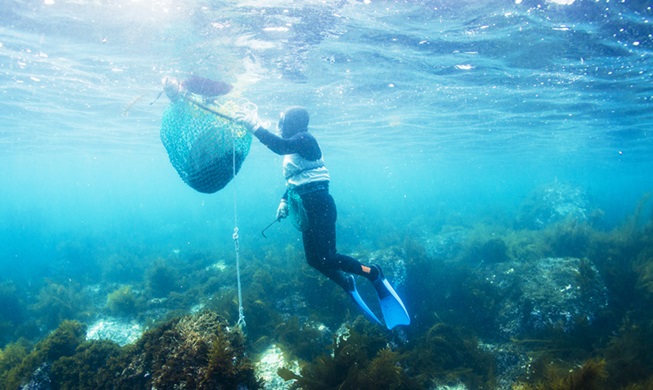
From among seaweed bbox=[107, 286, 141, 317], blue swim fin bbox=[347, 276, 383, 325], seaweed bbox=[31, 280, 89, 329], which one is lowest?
seaweed bbox=[31, 280, 89, 329]

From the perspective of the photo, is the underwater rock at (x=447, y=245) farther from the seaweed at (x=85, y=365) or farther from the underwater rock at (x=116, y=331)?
the seaweed at (x=85, y=365)

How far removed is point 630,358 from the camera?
5.60m

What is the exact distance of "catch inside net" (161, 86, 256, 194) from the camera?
14.9 ft

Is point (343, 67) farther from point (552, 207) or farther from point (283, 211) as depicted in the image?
point (552, 207)

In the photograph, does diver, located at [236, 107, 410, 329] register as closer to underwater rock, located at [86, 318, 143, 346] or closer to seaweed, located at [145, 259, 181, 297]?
underwater rock, located at [86, 318, 143, 346]

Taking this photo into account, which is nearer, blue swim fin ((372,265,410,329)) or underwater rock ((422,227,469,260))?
blue swim fin ((372,265,410,329))

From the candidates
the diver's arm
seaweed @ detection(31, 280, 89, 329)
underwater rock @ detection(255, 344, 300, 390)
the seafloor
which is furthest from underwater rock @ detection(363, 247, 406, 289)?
seaweed @ detection(31, 280, 89, 329)

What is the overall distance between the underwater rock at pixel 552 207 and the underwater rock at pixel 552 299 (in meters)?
16.1

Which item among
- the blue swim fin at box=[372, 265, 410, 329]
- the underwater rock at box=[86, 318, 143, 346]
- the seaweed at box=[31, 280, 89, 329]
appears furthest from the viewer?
the seaweed at box=[31, 280, 89, 329]

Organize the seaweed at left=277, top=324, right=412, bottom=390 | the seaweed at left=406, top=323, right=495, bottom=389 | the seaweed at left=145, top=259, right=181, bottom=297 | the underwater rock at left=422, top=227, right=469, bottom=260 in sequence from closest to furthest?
the seaweed at left=277, top=324, right=412, bottom=390 < the seaweed at left=406, top=323, right=495, bottom=389 < the seaweed at left=145, top=259, right=181, bottom=297 < the underwater rock at left=422, top=227, right=469, bottom=260

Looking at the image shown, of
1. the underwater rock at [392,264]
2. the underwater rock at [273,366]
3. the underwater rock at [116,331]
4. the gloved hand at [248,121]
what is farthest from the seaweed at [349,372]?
the underwater rock at [116,331]

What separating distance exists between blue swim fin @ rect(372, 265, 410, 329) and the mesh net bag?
360 centimetres

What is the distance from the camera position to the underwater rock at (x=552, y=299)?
7453mm

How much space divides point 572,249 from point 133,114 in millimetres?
25515
